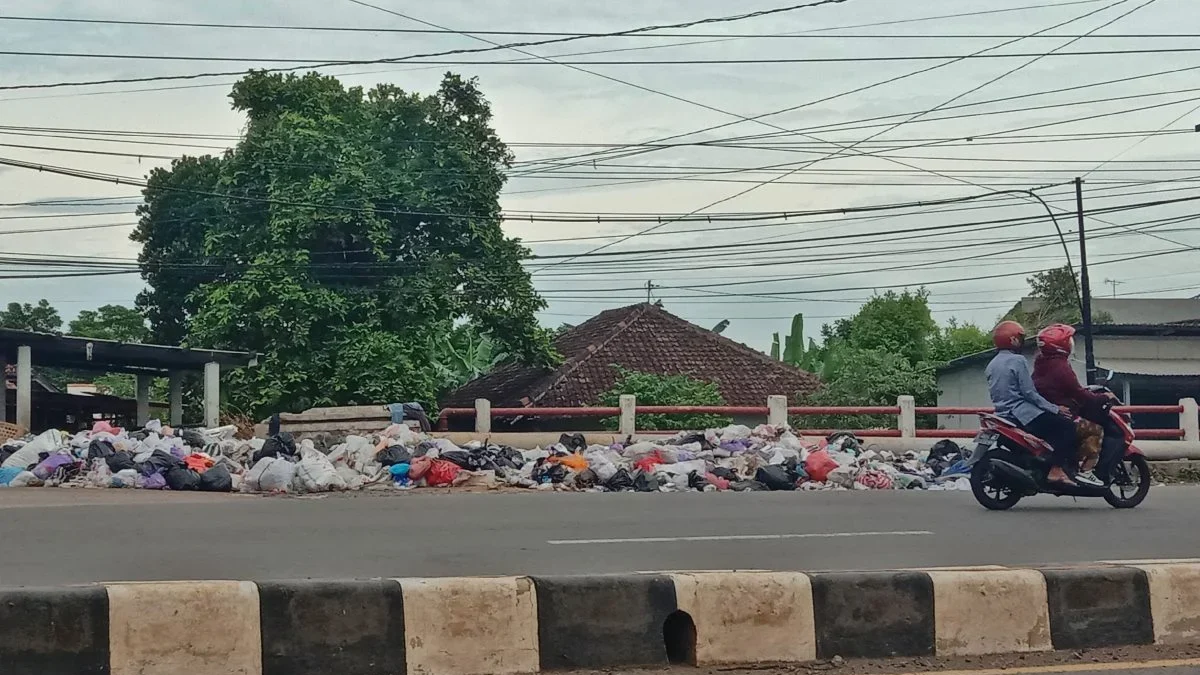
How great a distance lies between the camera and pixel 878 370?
3447 centimetres

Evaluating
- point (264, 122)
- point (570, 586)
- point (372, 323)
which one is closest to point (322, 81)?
point (264, 122)

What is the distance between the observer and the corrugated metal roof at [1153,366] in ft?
110

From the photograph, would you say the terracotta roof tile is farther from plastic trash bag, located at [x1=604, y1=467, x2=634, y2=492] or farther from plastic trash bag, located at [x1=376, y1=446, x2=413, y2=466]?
plastic trash bag, located at [x1=604, y1=467, x2=634, y2=492]

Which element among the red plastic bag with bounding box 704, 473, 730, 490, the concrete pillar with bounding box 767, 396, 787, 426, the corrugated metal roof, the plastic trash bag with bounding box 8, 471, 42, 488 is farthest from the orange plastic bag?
the corrugated metal roof

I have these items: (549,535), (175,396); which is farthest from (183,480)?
(175,396)

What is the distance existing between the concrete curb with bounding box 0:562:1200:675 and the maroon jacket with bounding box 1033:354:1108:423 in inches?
201

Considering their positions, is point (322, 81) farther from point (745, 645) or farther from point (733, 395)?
point (745, 645)

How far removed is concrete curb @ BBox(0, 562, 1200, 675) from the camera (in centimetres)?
521

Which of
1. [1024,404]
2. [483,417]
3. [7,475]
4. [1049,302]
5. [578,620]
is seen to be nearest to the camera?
[578,620]

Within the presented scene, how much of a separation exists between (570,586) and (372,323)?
2642 cm

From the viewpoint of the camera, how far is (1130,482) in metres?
12.4

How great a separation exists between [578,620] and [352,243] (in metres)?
27.7

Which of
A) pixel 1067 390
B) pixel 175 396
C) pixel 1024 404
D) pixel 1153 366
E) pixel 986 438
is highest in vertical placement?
pixel 1153 366

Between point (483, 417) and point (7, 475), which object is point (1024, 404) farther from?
point (7, 475)
